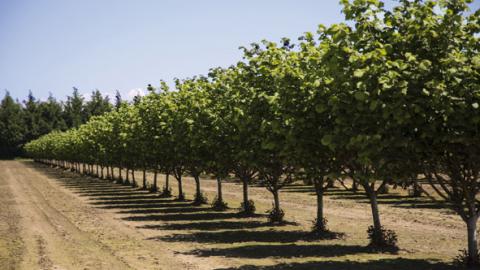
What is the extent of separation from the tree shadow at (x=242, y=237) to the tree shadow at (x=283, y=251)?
1.70 metres

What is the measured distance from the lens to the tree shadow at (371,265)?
58.1 feet

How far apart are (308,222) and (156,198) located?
2069 centimetres

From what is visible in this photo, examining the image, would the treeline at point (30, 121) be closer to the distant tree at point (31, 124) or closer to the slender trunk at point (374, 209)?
the distant tree at point (31, 124)

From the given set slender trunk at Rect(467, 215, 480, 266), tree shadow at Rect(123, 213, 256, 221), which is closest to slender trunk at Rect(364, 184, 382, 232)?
slender trunk at Rect(467, 215, 480, 266)

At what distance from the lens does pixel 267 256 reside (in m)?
20.5

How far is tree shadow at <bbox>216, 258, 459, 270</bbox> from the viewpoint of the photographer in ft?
58.1

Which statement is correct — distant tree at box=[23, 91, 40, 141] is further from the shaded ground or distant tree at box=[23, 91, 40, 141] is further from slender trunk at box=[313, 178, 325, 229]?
slender trunk at box=[313, 178, 325, 229]

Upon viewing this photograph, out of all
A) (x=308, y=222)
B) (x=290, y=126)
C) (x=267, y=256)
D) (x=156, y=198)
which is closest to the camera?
(x=290, y=126)

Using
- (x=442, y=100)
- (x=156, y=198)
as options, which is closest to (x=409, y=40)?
(x=442, y=100)

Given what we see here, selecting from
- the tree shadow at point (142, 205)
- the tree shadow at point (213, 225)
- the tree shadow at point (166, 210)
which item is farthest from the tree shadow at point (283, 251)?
the tree shadow at point (142, 205)

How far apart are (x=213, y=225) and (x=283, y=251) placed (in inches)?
362

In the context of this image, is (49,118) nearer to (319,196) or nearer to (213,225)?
(213,225)

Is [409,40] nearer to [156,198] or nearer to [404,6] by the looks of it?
[404,6]

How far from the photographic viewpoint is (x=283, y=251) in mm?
21500
